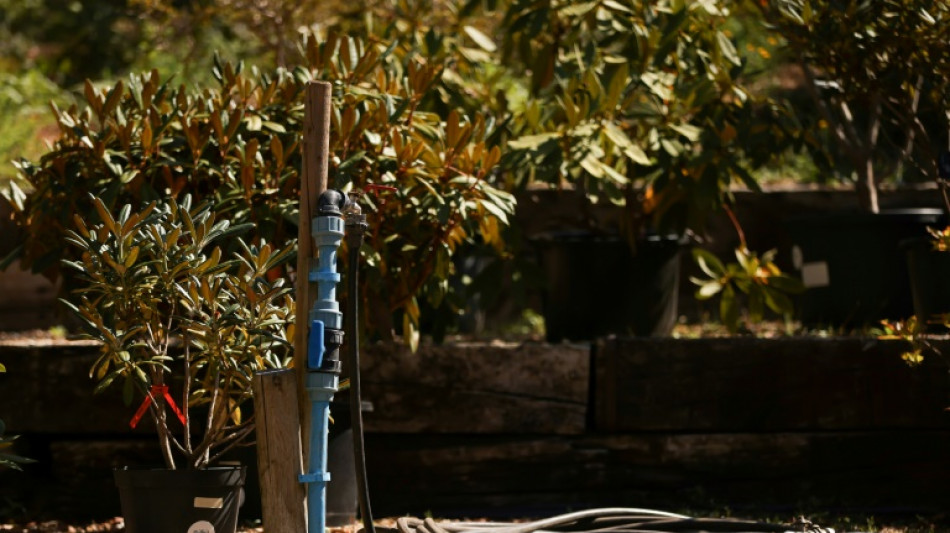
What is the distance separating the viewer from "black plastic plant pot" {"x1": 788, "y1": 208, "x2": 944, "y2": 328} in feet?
16.9

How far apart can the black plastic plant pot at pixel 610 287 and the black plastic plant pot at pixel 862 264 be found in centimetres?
67

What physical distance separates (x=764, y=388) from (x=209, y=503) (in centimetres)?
220

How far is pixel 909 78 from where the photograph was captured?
174 inches

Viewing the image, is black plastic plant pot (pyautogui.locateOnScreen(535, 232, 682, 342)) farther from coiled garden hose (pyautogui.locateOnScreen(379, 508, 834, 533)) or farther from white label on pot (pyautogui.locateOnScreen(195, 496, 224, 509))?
white label on pot (pyautogui.locateOnScreen(195, 496, 224, 509))

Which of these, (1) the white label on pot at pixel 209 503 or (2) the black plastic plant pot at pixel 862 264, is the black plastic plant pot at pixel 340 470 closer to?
(1) the white label on pot at pixel 209 503

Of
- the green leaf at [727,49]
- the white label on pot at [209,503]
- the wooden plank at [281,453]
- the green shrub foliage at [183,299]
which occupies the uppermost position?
the green leaf at [727,49]

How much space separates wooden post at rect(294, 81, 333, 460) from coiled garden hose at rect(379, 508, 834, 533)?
61cm

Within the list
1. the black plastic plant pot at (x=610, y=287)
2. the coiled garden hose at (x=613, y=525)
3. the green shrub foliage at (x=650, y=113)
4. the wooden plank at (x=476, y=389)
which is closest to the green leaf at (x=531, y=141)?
the green shrub foliage at (x=650, y=113)

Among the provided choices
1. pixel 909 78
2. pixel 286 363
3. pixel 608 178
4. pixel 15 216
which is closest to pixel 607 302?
pixel 608 178

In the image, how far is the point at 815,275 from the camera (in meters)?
5.35

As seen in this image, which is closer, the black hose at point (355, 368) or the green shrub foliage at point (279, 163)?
the black hose at point (355, 368)

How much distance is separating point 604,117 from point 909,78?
1152 mm

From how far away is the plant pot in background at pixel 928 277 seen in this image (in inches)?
180

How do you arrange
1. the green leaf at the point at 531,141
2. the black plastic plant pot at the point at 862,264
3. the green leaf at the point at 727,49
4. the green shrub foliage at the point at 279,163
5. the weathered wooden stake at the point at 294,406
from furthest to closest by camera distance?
1. the black plastic plant pot at the point at 862,264
2. the green leaf at the point at 727,49
3. the green leaf at the point at 531,141
4. the green shrub foliage at the point at 279,163
5. the weathered wooden stake at the point at 294,406
